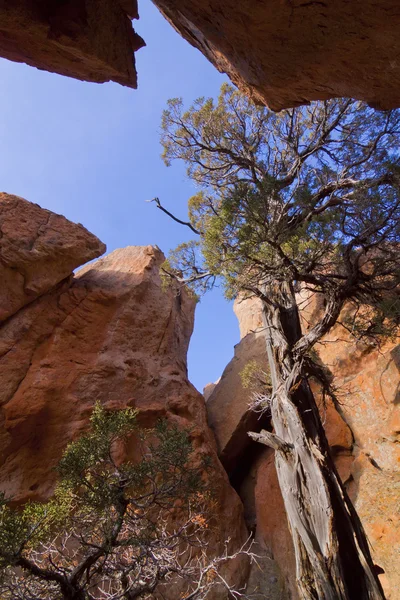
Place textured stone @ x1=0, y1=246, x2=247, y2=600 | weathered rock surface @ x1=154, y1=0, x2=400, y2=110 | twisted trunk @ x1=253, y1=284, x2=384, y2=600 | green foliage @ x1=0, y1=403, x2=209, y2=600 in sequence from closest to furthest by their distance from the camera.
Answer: weathered rock surface @ x1=154, y1=0, x2=400, y2=110 < green foliage @ x1=0, y1=403, x2=209, y2=600 < twisted trunk @ x1=253, y1=284, x2=384, y2=600 < textured stone @ x1=0, y1=246, x2=247, y2=600

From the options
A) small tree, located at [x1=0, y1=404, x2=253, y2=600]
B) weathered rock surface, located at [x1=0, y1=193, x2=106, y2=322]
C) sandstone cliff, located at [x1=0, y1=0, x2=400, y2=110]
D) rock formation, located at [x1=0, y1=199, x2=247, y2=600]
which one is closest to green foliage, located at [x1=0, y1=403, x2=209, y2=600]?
small tree, located at [x1=0, y1=404, x2=253, y2=600]

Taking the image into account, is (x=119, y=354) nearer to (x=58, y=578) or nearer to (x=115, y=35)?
(x=58, y=578)

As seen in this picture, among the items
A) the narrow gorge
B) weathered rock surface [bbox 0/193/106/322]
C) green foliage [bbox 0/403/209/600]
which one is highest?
weathered rock surface [bbox 0/193/106/322]

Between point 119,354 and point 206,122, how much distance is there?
6.91 meters

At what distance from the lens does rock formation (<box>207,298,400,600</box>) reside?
7.66 meters

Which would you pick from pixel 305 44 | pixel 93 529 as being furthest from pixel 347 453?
pixel 305 44

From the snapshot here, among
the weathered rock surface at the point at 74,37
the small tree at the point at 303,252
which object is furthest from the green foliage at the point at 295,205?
the weathered rock surface at the point at 74,37

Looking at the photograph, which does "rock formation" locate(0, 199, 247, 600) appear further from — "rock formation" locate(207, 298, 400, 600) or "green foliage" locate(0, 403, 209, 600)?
"green foliage" locate(0, 403, 209, 600)

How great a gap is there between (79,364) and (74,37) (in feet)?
24.5

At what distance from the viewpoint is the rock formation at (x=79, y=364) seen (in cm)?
847

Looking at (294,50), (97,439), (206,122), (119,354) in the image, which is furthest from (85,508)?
(206,122)

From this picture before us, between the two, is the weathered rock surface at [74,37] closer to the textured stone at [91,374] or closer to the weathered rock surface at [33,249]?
the weathered rock surface at [33,249]

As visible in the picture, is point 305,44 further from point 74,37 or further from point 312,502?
point 312,502

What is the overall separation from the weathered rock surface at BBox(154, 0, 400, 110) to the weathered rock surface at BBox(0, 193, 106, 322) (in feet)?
22.8
